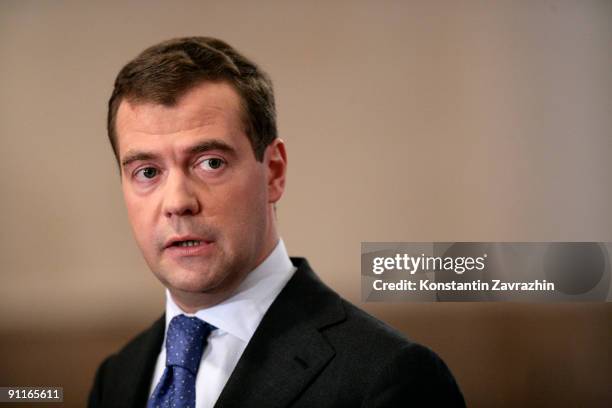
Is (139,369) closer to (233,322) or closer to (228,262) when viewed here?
(233,322)

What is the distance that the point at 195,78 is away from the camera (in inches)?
71.5

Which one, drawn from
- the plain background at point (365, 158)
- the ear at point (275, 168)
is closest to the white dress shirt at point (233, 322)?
the ear at point (275, 168)

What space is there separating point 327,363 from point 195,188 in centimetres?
48

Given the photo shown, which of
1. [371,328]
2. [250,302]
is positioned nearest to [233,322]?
[250,302]

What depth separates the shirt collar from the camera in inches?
73.9

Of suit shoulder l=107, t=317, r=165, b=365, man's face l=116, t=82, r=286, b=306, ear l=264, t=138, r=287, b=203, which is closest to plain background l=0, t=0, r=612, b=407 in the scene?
suit shoulder l=107, t=317, r=165, b=365

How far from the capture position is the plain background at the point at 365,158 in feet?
7.39

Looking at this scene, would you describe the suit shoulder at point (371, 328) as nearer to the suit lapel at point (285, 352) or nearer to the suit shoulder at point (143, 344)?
the suit lapel at point (285, 352)

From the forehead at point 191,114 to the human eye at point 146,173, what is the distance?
7cm

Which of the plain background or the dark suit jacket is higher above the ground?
the plain background

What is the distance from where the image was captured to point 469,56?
2.32 metres

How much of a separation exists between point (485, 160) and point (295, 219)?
56 cm

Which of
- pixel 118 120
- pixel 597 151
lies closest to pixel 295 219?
pixel 118 120

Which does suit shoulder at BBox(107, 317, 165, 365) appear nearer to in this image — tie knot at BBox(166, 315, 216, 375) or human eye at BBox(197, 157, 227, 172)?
tie knot at BBox(166, 315, 216, 375)
